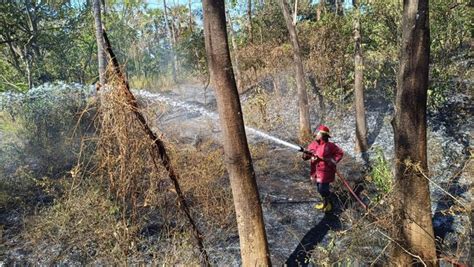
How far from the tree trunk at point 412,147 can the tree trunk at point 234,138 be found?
1.66m

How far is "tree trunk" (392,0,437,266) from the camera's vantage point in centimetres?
463

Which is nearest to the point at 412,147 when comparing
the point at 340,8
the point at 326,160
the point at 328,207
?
the point at 326,160

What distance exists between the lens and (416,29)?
457 cm

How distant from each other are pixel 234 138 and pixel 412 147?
2.05 meters

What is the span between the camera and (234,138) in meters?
4.77

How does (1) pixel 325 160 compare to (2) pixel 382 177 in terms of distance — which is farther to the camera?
(2) pixel 382 177

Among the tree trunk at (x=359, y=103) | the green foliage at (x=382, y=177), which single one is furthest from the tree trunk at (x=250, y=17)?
the green foliage at (x=382, y=177)

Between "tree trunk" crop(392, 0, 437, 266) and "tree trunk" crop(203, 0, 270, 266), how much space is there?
1658 mm

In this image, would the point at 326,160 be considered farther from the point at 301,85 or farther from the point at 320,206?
the point at 301,85

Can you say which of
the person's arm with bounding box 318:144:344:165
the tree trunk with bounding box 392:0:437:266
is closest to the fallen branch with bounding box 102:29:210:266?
the tree trunk with bounding box 392:0:437:266

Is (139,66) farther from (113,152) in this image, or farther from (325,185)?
(113,152)

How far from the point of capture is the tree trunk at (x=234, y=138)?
459 centimetres

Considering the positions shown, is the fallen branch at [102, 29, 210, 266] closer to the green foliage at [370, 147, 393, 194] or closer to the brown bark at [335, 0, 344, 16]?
the green foliage at [370, 147, 393, 194]

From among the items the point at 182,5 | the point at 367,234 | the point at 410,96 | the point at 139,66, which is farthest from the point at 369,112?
the point at 182,5
